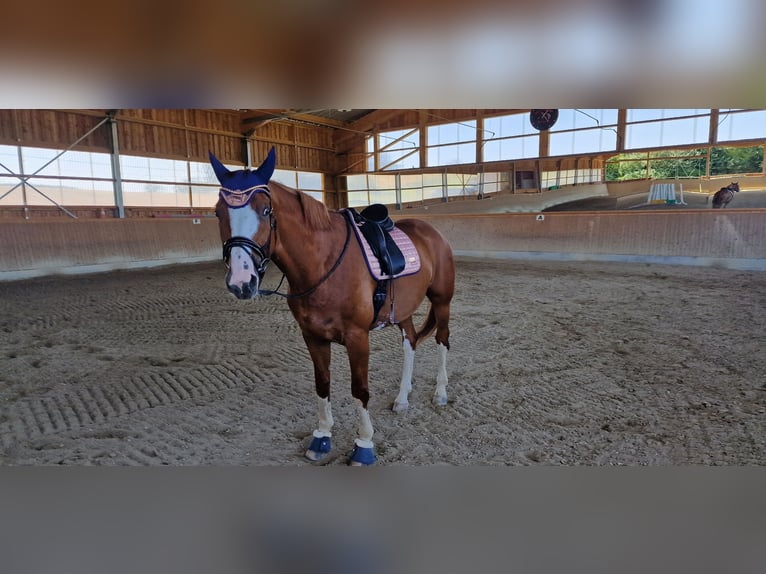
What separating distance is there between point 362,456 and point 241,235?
4.19 ft

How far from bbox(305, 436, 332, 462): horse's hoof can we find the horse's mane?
44.5 inches

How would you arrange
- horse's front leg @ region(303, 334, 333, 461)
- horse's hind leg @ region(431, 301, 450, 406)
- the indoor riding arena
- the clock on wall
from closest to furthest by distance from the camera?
horse's front leg @ region(303, 334, 333, 461) → the indoor riding arena → horse's hind leg @ region(431, 301, 450, 406) → the clock on wall

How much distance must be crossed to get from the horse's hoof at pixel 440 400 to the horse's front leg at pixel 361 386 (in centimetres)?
82

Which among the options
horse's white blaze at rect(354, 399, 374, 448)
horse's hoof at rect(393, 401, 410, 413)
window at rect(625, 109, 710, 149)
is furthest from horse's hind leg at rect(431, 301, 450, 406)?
window at rect(625, 109, 710, 149)

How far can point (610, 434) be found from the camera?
95.0 inches

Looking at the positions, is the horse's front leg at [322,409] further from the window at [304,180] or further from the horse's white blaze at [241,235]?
the window at [304,180]

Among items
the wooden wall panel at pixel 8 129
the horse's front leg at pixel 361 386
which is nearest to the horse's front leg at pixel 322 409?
the horse's front leg at pixel 361 386

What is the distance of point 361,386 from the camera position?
2.11m

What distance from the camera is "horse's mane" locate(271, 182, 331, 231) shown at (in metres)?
1.87

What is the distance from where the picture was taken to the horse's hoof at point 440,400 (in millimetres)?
2871

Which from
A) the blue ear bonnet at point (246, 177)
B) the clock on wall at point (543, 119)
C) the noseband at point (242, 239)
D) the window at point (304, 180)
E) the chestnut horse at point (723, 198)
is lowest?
the noseband at point (242, 239)

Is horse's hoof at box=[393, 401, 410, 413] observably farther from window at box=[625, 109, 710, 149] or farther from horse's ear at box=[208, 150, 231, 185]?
window at box=[625, 109, 710, 149]

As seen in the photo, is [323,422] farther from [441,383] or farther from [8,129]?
[8,129]

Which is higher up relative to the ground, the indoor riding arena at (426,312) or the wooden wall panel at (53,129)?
the wooden wall panel at (53,129)
